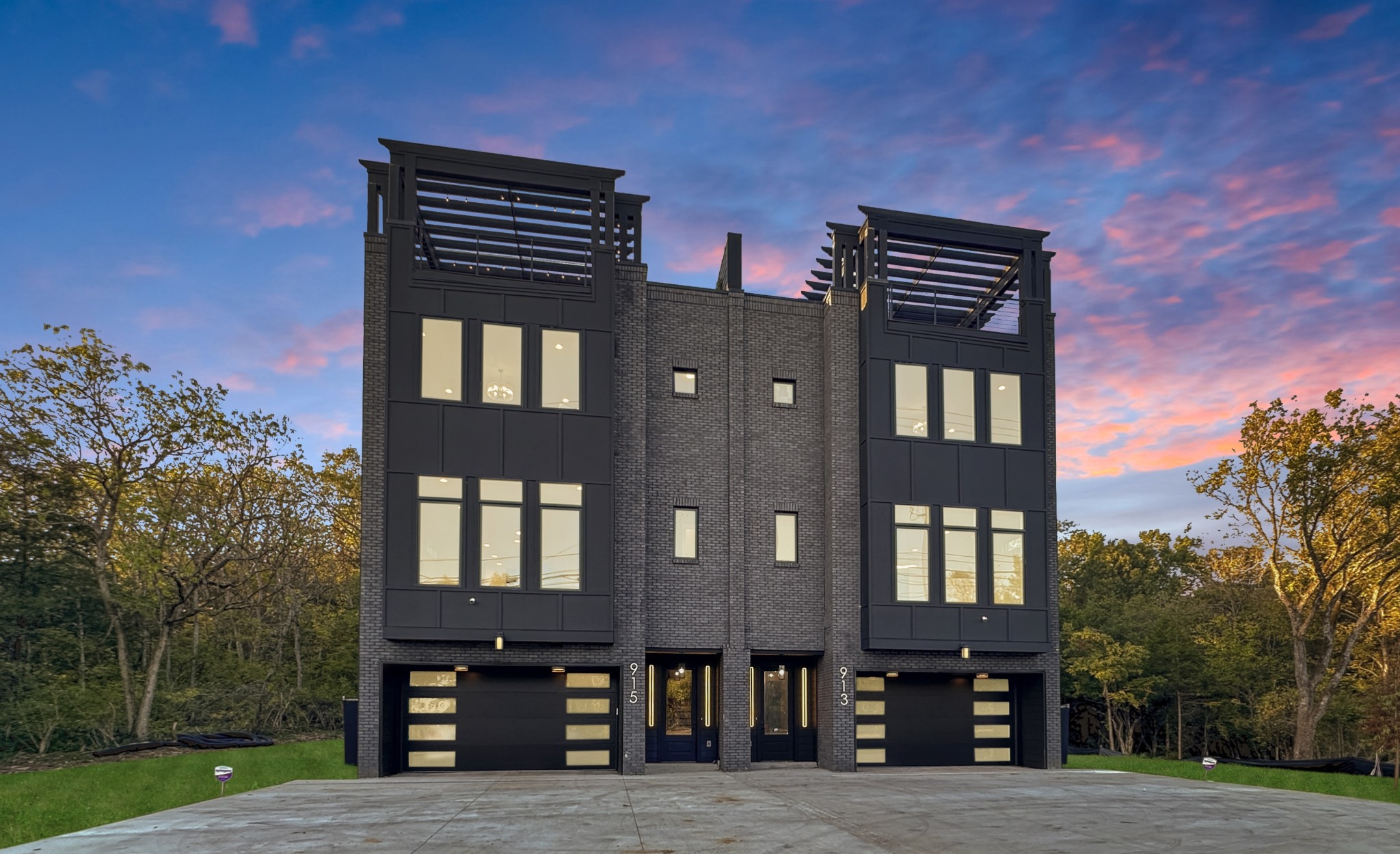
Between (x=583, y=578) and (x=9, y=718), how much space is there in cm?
1465

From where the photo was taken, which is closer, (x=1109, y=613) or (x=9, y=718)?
(x=9, y=718)

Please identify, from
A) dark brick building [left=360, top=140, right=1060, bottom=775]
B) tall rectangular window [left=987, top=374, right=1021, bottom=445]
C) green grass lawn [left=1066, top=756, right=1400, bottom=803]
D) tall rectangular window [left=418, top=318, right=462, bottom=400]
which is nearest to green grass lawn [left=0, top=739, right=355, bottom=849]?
dark brick building [left=360, top=140, right=1060, bottom=775]

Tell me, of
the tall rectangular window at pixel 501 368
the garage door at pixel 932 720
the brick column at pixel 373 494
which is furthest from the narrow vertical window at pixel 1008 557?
the brick column at pixel 373 494

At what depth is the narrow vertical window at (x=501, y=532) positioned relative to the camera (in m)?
16.2

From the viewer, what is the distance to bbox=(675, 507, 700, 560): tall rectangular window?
715 inches

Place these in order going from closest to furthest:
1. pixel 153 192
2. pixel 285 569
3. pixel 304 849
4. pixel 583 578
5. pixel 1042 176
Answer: pixel 304 849 → pixel 583 578 → pixel 153 192 → pixel 1042 176 → pixel 285 569

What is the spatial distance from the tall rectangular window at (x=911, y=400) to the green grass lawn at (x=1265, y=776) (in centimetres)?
849

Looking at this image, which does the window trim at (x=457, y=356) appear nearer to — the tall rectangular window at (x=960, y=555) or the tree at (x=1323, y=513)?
the tall rectangular window at (x=960, y=555)

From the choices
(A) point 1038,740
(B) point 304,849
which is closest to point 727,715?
(A) point 1038,740

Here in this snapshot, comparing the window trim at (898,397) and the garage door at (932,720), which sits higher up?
the window trim at (898,397)

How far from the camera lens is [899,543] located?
59.8 ft

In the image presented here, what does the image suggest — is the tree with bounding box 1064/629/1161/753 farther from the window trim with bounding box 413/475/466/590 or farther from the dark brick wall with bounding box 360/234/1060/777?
the window trim with bounding box 413/475/466/590

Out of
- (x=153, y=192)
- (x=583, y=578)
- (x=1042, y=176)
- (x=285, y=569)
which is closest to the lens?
(x=583, y=578)

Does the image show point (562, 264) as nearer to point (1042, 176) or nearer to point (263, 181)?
point (263, 181)
